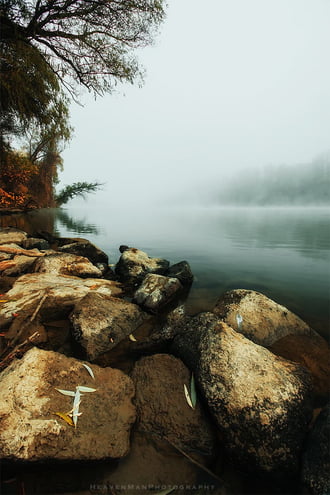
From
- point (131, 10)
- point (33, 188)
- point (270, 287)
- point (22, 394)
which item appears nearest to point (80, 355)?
point (22, 394)

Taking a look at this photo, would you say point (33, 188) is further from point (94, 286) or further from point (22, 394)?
point (22, 394)

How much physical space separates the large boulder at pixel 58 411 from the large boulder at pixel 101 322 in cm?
67

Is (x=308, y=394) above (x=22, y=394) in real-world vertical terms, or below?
below

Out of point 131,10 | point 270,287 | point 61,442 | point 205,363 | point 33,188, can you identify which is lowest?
point 270,287

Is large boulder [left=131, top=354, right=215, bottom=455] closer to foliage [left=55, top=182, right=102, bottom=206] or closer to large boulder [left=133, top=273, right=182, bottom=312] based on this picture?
large boulder [left=133, top=273, right=182, bottom=312]

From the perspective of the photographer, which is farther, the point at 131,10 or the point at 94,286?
the point at 131,10

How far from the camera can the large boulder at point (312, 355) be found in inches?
104

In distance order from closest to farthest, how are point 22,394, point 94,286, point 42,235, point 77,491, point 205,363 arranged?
1. point 77,491
2. point 22,394
3. point 205,363
4. point 94,286
5. point 42,235

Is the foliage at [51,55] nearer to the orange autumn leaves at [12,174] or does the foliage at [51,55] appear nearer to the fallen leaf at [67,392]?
the orange autumn leaves at [12,174]

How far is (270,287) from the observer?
6715mm

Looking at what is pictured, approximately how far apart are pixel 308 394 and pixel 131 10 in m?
15.0

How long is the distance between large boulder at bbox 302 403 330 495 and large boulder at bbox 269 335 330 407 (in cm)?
83

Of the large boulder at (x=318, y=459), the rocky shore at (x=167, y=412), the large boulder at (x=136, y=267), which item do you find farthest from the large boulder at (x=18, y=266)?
the large boulder at (x=318, y=459)

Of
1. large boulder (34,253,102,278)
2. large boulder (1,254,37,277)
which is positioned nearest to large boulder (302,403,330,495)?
large boulder (34,253,102,278)
